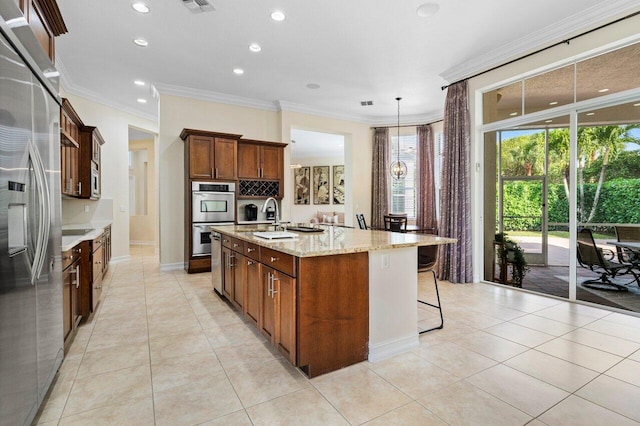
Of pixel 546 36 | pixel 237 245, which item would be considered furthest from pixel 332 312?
pixel 546 36

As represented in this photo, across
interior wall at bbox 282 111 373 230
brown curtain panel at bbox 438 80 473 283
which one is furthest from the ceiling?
interior wall at bbox 282 111 373 230

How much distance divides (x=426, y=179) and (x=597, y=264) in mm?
4004

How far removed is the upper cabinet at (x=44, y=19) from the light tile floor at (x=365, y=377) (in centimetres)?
225

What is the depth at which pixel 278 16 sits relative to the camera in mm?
3465

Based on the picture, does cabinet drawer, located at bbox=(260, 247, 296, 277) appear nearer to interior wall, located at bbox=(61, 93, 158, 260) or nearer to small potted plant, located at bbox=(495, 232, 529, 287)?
small potted plant, located at bbox=(495, 232, 529, 287)

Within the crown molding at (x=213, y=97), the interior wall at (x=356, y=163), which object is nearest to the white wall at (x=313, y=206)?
the interior wall at (x=356, y=163)

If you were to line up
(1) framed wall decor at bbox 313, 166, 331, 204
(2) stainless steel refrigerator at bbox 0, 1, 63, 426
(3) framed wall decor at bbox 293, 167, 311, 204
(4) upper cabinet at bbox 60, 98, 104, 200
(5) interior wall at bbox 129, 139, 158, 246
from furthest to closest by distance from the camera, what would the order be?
1. (3) framed wall decor at bbox 293, 167, 311, 204
2. (1) framed wall decor at bbox 313, 166, 331, 204
3. (5) interior wall at bbox 129, 139, 158, 246
4. (4) upper cabinet at bbox 60, 98, 104, 200
5. (2) stainless steel refrigerator at bbox 0, 1, 63, 426

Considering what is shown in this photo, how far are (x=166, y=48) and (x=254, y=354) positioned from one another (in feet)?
13.1

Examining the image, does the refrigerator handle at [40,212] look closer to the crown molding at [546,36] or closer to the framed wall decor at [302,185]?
the crown molding at [546,36]

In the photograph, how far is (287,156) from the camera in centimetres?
641

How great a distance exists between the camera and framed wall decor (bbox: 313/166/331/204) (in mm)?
11469

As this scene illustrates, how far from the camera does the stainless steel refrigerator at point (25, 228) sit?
1.35m

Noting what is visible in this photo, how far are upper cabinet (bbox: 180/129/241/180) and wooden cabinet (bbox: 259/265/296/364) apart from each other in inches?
131

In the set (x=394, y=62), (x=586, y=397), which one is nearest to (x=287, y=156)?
(x=394, y=62)
